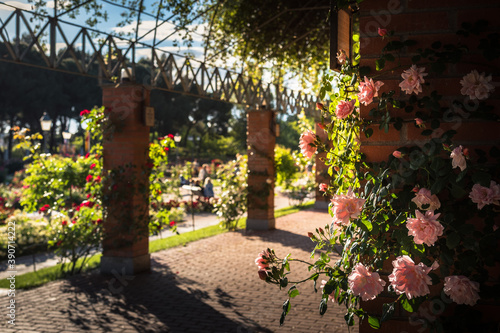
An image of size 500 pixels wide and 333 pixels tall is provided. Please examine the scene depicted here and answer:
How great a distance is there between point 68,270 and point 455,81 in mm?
7292

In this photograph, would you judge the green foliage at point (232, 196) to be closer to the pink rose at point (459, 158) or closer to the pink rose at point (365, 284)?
the pink rose at point (365, 284)

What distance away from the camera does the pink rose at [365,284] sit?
1.71 meters

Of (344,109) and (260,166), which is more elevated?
(344,109)

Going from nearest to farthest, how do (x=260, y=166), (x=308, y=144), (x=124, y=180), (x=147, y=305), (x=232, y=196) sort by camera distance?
(x=308, y=144)
(x=147, y=305)
(x=124, y=180)
(x=260, y=166)
(x=232, y=196)

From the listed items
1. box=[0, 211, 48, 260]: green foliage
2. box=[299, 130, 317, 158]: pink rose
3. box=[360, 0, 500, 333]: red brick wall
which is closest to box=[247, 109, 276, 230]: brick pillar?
box=[0, 211, 48, 260]: green foliage

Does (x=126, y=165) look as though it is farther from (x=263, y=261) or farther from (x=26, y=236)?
(x=263, y=261)

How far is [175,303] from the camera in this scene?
5.98 m

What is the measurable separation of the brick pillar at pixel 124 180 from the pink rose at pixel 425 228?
20.0 feet

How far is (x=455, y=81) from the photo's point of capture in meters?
1.73

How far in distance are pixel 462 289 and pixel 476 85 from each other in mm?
664

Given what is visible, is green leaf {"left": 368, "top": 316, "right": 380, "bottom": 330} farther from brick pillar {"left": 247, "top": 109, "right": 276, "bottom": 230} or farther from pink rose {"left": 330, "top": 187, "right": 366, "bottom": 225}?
brick pillar {"left": 247, "top": 109, "right": 276, "bottom": 230}

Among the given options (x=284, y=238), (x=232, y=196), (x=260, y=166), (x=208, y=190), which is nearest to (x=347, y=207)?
(x=284, y=238)

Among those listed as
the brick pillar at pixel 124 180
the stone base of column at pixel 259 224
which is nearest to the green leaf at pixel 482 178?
the brick pillar at pixel 124 180

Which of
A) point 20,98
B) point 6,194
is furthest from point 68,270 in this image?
point 20,98
